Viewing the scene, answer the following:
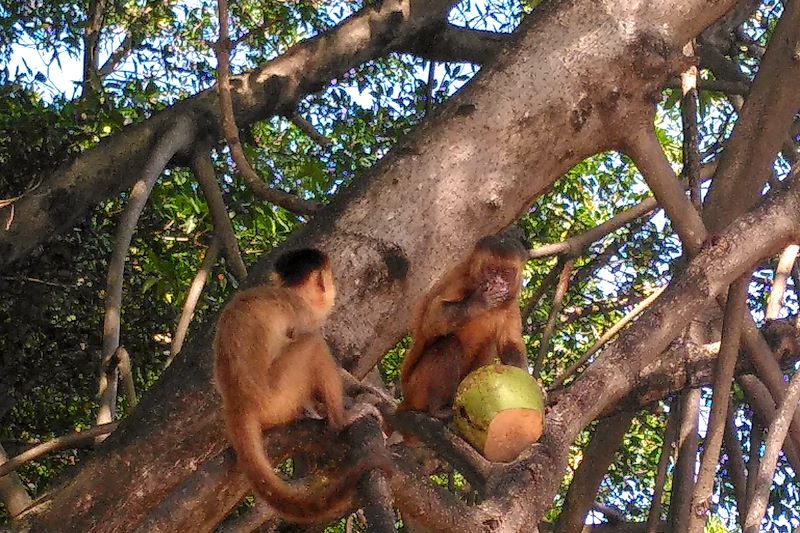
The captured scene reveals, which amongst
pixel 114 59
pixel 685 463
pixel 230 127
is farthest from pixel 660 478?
pixel 114 59

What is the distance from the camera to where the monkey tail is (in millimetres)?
2189

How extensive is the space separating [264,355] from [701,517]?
4.49 feet

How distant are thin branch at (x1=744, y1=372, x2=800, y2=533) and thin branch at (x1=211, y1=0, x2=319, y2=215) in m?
1.62

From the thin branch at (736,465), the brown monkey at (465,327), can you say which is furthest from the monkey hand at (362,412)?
the thin branch at (736,465)

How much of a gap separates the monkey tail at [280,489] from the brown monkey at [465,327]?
113 centimetres

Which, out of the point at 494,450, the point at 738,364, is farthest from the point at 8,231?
the point at 738,364

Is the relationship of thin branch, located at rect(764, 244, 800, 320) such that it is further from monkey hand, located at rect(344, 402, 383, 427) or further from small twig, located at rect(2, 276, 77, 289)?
small twig, located at rect(2, 276, 77, 289)

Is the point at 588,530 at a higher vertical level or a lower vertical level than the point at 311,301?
higher

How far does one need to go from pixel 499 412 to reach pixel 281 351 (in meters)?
0.69

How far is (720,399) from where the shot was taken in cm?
321

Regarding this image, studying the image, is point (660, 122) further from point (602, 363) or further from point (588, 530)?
point (602, 363)

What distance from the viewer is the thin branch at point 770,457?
2.90 m

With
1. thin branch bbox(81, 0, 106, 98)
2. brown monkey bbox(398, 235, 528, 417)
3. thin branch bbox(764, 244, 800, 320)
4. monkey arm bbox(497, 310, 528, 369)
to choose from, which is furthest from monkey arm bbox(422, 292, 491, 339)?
thin branch bbox(81, 0, 106, 98)

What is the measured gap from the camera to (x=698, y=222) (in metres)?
3.39
